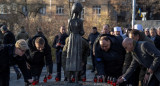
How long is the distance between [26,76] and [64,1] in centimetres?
3084

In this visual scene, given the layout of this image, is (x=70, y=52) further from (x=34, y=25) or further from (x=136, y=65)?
(x=34, y=25)

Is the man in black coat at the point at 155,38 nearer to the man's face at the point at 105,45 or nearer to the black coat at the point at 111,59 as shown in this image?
the black coat at the point at 111,59

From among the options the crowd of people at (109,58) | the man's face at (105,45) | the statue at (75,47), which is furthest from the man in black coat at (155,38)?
the statue at (75,47)

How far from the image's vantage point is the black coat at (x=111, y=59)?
6.23 m

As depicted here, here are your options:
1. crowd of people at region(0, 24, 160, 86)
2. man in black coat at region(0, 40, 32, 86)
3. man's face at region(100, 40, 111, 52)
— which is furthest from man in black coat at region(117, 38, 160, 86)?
man in black coat at region(0, 40, 32, 86)

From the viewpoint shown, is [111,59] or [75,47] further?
[111,59]

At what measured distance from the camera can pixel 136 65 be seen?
18.3 ft

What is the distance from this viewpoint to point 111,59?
628cm

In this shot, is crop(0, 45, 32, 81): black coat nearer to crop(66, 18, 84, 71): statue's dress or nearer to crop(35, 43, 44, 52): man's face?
crop(35, 43, 44, 52): man's face

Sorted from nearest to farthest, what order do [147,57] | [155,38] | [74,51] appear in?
[147,57]
[74,51]
[155,38]

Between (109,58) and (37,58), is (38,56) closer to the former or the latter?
(37,58)

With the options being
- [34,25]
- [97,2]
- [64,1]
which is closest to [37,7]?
[64,1]

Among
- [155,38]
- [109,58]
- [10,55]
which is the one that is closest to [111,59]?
[109,58]

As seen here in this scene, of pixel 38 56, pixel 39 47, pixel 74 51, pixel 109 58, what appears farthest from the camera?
pixel 38 56
